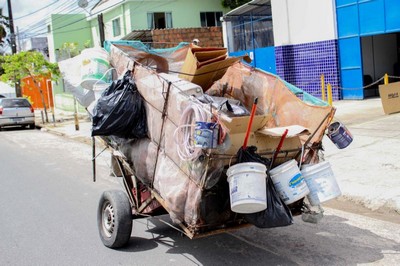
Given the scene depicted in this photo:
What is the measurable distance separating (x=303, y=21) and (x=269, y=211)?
1575cm

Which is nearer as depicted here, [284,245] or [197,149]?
[197,149]

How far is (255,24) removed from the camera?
22141 mm

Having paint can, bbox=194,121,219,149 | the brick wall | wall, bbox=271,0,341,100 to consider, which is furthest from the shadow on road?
the brick wall

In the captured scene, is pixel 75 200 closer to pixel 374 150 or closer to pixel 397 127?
pixel 374 150

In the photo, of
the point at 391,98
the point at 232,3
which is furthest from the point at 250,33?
the point at 391,98

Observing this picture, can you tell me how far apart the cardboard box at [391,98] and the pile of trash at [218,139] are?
8438 millimetres

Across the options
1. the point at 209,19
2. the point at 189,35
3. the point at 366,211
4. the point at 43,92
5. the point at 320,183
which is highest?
the point at 209,19

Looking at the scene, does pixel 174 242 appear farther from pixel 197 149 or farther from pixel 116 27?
pixel 116 27

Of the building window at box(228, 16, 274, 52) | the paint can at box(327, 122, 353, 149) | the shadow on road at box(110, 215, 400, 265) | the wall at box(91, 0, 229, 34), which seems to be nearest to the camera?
the paint can at box(327, 122, 353, 149)

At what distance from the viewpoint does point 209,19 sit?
31.8m

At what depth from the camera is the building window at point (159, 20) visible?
30.4m

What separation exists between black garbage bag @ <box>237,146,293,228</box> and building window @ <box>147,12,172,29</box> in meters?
27.2

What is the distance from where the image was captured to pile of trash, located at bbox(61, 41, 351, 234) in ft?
13.4

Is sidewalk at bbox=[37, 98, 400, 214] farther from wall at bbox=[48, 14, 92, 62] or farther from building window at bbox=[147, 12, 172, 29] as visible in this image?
wall at bbox=[48, 14, 92, 62]
